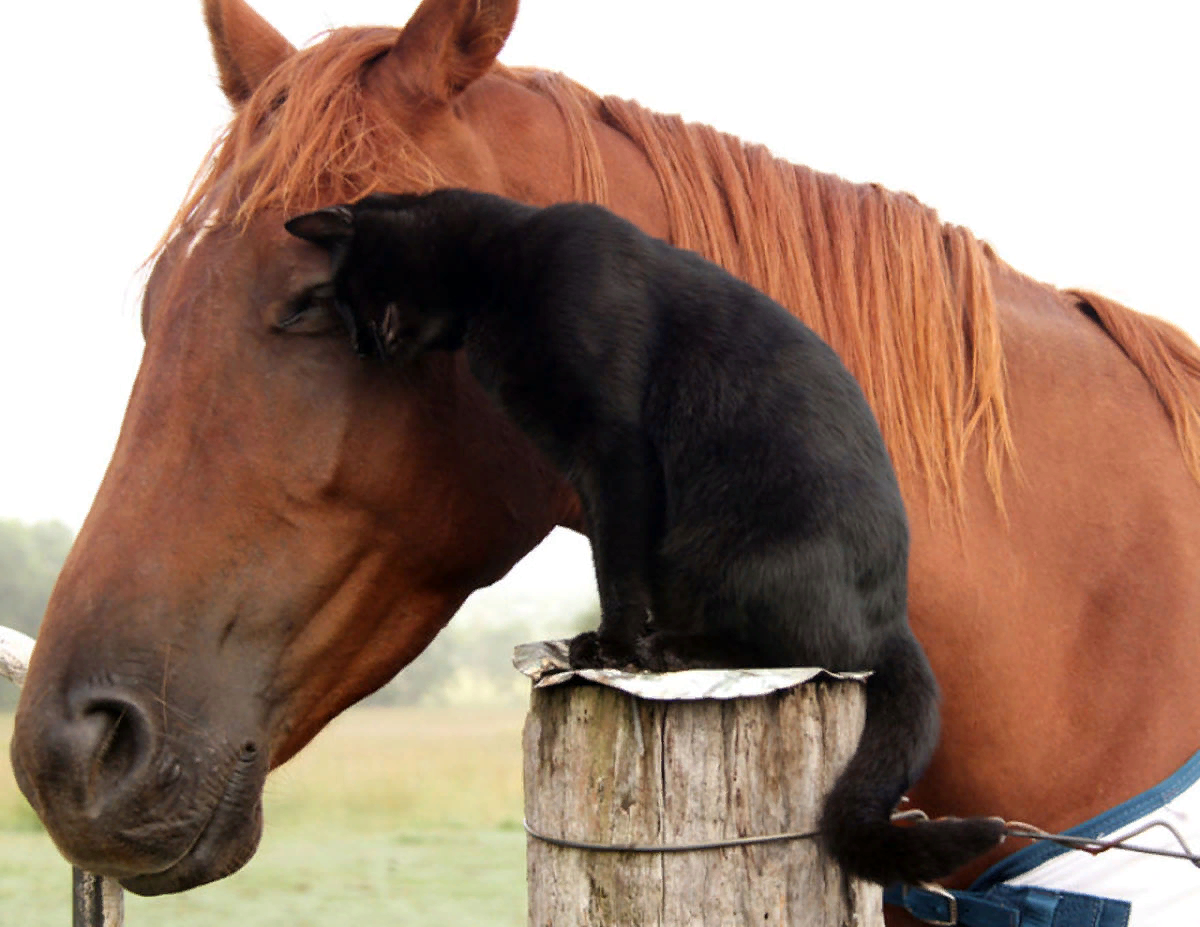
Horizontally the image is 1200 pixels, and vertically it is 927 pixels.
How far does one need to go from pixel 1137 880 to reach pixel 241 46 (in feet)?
8.14

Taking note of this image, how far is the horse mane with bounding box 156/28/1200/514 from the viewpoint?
2.21 m

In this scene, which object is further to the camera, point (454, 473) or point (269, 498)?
point (454, 473)

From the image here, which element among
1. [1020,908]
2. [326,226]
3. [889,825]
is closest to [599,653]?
[889,825]

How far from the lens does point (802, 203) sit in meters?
2.65

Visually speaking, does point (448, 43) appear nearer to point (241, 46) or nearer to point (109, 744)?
point (241, 46)

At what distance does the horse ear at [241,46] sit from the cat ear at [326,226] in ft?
2.53

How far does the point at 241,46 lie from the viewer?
263cm

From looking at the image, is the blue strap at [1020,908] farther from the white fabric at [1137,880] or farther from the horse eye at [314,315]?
the horse eye at [314,315]

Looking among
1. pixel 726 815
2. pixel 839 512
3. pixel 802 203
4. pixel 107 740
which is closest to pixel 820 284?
pixel 802 203

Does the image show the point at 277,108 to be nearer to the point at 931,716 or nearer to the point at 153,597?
the point at 153,597

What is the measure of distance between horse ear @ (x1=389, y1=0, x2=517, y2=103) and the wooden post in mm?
1308

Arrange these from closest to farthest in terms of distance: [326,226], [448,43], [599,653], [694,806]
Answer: [694,806] → [599,653] → [326,226] → [448,43]

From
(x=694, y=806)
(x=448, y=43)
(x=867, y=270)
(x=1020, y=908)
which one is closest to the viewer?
(x=694, y=806)

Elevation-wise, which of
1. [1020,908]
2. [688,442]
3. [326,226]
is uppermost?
[326,226]
